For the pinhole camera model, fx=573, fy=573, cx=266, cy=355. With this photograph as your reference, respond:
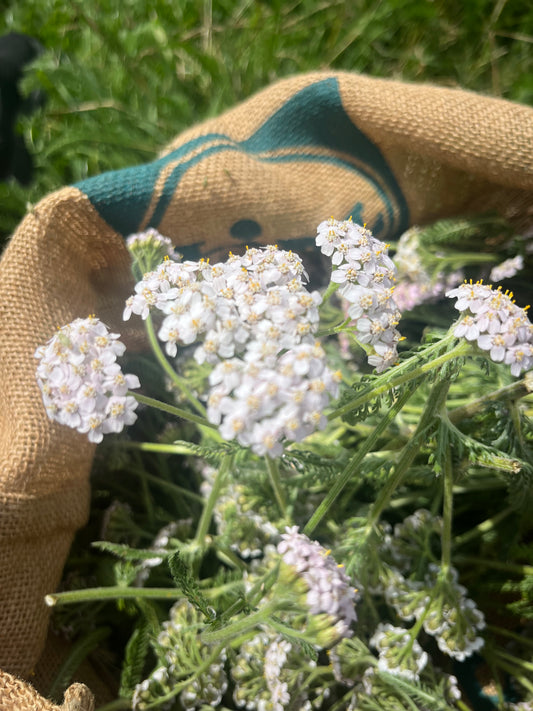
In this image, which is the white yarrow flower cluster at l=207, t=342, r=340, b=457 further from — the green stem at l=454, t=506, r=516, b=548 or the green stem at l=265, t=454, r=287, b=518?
the green stem at l=454, t=506, r=516, b=548

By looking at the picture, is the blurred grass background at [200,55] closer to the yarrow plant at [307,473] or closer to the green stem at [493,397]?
the yarrow plant at [307,473]

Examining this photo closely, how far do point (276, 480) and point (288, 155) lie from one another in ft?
1.67

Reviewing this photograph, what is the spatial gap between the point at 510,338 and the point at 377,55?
1.04 meters

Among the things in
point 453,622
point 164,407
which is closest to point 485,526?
point 453,622

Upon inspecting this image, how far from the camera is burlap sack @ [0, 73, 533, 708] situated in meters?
0.69

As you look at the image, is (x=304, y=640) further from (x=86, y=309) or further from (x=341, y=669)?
(x=86, y=309)

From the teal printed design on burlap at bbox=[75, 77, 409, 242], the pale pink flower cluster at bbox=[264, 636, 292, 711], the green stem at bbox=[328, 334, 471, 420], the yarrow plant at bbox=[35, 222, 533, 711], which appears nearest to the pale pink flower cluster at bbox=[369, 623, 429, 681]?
the yarrow plant at bbox=[35, 222, 533, 711]

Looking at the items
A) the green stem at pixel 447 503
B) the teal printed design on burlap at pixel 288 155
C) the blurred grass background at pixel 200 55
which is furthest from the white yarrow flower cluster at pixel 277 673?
the blurred grass background at pixel 200 55

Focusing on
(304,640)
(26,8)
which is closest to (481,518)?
(304,640)

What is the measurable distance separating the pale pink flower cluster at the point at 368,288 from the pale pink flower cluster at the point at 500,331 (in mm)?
62

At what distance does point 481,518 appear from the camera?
2.91ft

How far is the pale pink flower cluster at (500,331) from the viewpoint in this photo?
0.49 metres

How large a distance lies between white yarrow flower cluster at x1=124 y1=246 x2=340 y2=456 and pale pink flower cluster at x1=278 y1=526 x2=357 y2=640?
4.5 inches

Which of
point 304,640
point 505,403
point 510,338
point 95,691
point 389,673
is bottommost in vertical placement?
A: point 95,691
